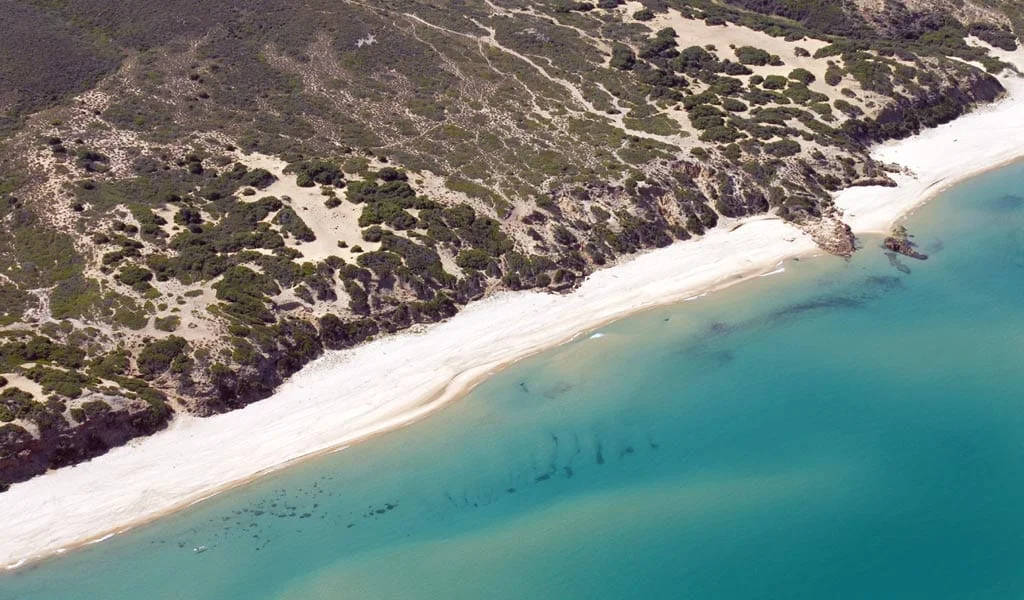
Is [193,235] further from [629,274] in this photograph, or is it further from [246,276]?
[629,274]

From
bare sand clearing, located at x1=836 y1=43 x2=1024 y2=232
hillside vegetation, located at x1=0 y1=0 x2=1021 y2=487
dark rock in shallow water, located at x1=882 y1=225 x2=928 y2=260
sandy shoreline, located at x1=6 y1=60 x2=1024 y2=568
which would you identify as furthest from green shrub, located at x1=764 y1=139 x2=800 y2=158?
dark rock in shallow water, located at x1=882 y1=225 x2=928 y2=260

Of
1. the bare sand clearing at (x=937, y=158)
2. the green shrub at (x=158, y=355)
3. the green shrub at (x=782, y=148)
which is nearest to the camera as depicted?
the green shrub at (x=158, y=355)

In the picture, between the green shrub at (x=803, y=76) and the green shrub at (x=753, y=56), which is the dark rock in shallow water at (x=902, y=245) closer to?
the green shrub at (x=803, y=76)

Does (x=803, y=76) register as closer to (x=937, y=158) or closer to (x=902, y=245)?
(x=937, y=158)

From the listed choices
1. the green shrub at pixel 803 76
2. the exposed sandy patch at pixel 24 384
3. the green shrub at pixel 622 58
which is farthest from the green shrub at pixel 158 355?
the green shrub at pixel 803 76

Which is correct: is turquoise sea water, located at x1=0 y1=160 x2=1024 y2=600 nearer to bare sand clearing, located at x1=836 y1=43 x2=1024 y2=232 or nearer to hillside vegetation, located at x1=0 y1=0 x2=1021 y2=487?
hillside vegetation, located at x1=0 y1=0 x2=1021 y2=487

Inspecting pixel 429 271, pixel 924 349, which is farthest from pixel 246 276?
pixel 924 349
